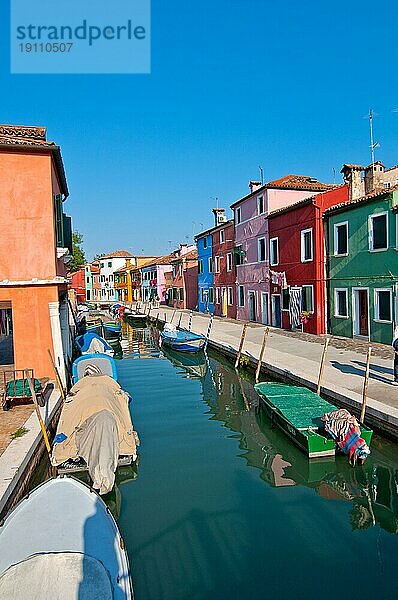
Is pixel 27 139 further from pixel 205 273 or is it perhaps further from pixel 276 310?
pixel 205 273

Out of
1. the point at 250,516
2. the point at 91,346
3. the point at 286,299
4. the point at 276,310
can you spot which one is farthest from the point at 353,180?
the point at 250,516

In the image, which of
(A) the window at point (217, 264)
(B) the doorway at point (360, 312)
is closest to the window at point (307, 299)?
(B) the doorway at point (360, 312)

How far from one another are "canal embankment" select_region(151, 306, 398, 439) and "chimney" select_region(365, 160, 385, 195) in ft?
23.6

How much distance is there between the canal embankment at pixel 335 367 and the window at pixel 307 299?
4.58 feet

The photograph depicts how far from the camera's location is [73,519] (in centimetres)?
549

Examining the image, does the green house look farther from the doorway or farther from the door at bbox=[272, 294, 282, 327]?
the door at bbox=[272, 294, 282, 327]

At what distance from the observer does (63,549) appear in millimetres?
5086

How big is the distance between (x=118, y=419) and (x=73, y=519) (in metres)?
3.49

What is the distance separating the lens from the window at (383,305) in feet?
58.9

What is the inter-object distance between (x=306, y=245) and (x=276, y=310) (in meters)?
5.17

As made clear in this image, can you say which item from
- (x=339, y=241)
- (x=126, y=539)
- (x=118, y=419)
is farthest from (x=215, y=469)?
(x=339, y=241)

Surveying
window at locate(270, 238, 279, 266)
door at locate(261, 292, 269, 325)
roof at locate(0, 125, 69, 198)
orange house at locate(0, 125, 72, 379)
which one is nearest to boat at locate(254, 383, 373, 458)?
orange house at locate(0, 125, 72, 379)

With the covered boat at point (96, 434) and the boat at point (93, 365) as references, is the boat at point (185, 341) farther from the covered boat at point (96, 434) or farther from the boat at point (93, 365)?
the covered boat at point (96, 434)

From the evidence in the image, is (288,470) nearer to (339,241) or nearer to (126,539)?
(126,539)
